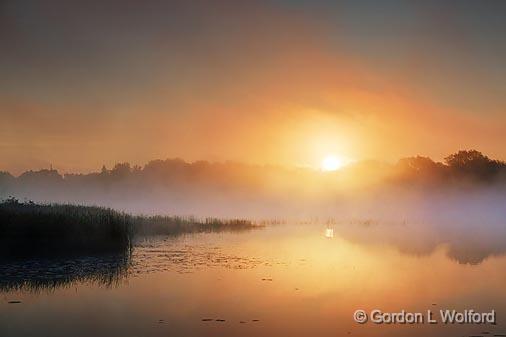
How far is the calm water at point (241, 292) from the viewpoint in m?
16.1

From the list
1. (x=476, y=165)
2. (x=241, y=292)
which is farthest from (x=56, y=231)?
(x=476, y=165)

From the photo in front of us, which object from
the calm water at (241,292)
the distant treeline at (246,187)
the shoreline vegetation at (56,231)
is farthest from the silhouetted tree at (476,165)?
the shoreline vegetation at (56,231)

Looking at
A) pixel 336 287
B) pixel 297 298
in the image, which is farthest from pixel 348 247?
pixel 297 298

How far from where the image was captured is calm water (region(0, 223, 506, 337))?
16.1m

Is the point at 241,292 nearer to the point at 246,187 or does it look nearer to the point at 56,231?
the point at 56,231

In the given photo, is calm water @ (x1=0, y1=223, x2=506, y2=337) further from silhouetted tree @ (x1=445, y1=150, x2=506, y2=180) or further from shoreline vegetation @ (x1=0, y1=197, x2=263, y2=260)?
silhouetted tree @ (x1=445, y1=150, x2=506, y2=180)

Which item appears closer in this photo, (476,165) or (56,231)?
(56,231)

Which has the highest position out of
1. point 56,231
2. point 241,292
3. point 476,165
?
point 476,165

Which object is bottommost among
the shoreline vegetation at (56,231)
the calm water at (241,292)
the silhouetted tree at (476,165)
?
the calm water at (241,292)

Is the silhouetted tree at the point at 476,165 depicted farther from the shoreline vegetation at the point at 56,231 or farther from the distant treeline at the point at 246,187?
the shoreline vegetation at the point at 56,231

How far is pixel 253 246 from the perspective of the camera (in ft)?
126

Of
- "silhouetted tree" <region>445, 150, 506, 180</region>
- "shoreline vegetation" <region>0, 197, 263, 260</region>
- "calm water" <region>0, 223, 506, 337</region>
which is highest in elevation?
"silhouetted tree" <region>445, 150, 506, 180</region>

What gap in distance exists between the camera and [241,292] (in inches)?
839

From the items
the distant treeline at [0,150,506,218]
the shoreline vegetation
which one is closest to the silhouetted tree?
the distant treeline at [0,150,506,218]
